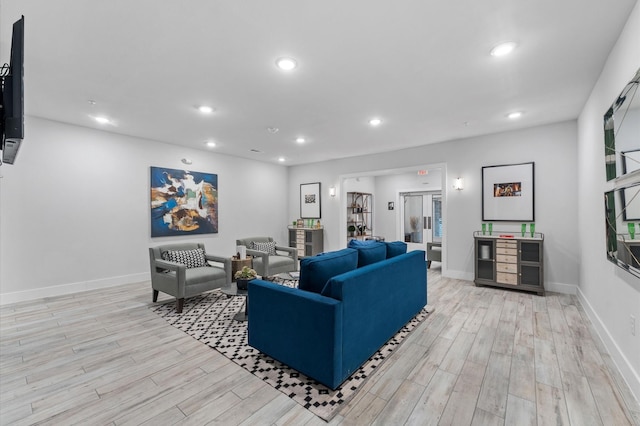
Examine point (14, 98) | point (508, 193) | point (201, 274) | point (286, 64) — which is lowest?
point (201, 274)

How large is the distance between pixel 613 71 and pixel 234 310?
14.9ft

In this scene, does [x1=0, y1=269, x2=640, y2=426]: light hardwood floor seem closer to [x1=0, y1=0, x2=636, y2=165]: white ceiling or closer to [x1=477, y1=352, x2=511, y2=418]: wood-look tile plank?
[x1=477, y1=352, x2=511, y2=418]: wood-look tile plank

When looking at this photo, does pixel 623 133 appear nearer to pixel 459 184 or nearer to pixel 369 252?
pixel 369 252

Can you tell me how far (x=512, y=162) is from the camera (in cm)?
482

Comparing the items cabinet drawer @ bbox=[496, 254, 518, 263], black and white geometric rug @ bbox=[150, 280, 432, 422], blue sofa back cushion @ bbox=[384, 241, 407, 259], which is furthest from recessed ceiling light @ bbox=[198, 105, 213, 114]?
cabinet drawer @ bbox=[496, 254, 518, 263]

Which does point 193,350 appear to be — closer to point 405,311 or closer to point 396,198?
point 405,311

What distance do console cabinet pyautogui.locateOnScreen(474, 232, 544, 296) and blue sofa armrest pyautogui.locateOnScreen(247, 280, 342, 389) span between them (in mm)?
3731

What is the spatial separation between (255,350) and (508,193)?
4.60 meters

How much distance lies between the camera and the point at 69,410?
Result: 6.25ft

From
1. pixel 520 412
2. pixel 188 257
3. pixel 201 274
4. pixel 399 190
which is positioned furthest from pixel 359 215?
pixel 520 412

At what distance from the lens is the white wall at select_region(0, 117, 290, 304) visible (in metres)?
4.08

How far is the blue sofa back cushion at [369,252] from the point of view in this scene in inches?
115

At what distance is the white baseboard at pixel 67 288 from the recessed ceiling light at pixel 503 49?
237 inches

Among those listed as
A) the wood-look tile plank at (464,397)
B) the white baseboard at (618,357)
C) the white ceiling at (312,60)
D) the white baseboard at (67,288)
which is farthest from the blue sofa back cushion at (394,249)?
the white baseboard at (67,288)
